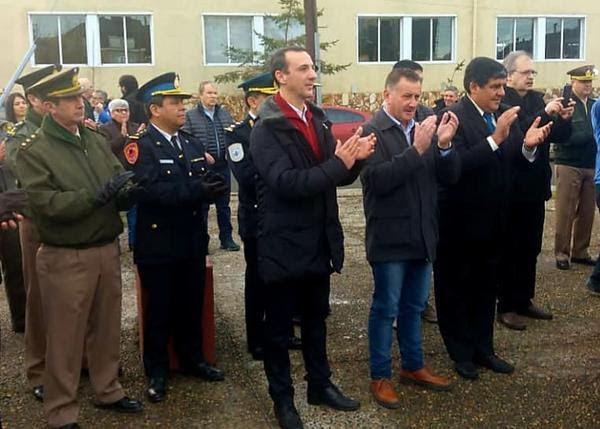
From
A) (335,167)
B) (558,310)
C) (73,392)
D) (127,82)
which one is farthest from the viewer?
(127,82)

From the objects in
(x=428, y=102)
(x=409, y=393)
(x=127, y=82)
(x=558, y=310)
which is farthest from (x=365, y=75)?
(x=409, y=393)

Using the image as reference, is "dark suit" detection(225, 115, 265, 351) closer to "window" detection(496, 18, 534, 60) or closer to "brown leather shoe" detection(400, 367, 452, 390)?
"brown leather shoe" detection(400, 367, 452, 390)

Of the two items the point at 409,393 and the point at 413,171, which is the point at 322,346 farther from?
the point at 413,171

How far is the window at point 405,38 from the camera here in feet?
84.6

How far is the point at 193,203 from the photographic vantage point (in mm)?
4223

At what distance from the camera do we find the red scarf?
12.5ft

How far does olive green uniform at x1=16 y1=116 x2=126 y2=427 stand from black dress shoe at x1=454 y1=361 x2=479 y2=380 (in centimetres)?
228

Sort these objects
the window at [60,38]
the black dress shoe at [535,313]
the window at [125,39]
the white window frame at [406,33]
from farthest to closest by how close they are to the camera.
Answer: the white window frame at [406,33] → the window at [125,39] → the window at [60,38] → the black dress shoe at [535,313]

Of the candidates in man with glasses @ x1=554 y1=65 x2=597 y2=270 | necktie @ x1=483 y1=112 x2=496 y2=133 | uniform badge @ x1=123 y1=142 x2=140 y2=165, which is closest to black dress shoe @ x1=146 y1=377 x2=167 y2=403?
uniform badge @ x1=123 y1=142 x2=140 y2=165

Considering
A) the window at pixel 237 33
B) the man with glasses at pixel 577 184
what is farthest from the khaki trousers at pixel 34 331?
the window at pixel 237 33

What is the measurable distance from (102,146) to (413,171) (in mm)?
1811

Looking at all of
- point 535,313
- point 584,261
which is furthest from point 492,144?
point 584,261

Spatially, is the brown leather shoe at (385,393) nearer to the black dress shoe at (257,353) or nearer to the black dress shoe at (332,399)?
the black dress shoe at (332,399)

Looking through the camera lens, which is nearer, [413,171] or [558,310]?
[413,171]
